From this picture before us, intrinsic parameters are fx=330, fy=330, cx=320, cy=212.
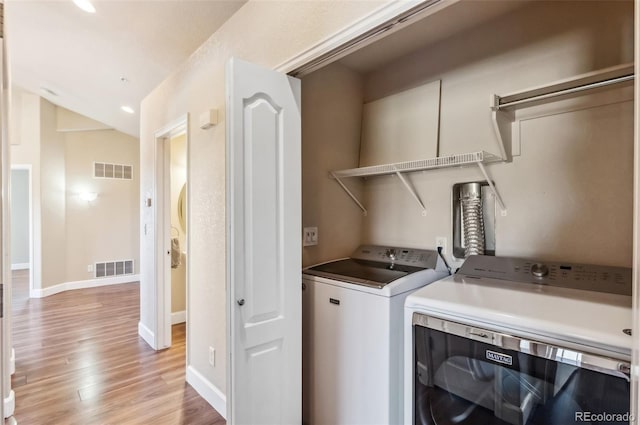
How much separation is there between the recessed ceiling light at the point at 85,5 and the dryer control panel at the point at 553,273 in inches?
112

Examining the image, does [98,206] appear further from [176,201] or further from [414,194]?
[414,194]

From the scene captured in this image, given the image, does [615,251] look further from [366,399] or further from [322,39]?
[322,39]

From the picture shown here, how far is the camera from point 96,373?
2648mm

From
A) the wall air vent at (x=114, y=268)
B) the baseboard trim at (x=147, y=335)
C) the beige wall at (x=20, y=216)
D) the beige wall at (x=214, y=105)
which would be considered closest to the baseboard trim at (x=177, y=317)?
the baseboard trim at (x=147, y=335)

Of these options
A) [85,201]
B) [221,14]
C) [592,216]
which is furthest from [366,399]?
[85,201]

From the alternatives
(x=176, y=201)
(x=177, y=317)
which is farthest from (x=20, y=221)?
(x=177, y=317)

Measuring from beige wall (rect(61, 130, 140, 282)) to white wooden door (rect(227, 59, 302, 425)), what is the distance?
Answer: 5.44m

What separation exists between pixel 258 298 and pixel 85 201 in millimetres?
5491

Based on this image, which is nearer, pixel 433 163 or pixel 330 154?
pixel 433 163

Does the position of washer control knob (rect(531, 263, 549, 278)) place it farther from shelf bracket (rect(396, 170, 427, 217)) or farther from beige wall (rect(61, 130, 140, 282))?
beige wall (rect(61, 130, 140, 282))

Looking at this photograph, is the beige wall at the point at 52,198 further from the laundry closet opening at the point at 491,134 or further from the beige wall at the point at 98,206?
the laundry closet opening at the point at 491,134

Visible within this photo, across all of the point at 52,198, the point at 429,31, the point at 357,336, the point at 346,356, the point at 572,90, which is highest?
the point at 429,31

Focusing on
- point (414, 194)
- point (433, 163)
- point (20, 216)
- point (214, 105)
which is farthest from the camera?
point (20, 216)

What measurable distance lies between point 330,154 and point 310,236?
59 cm
